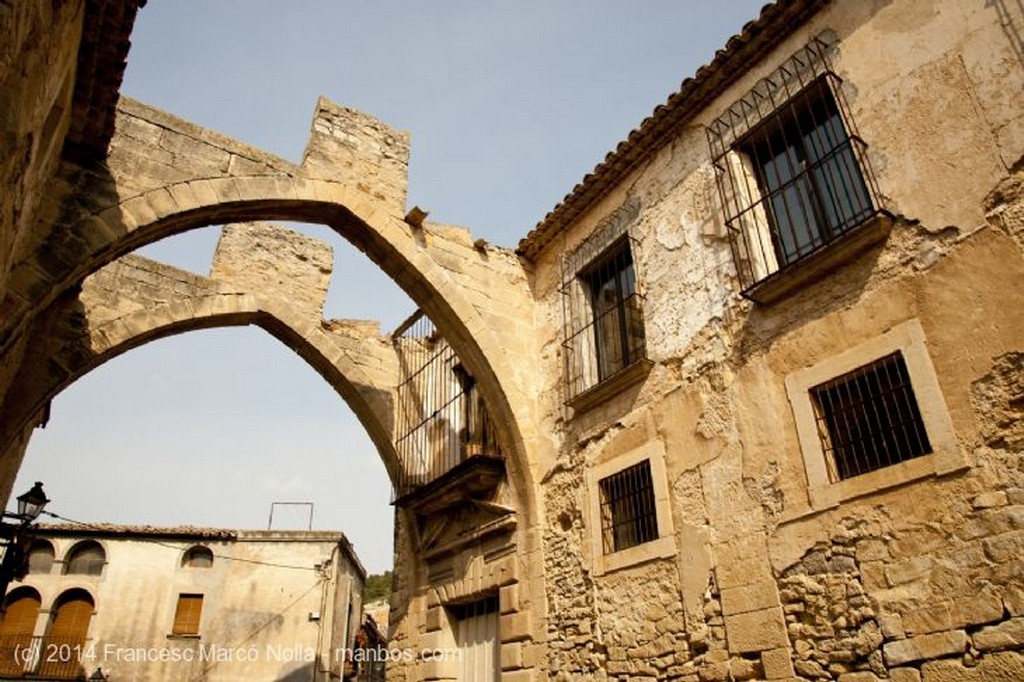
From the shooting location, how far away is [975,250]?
4.10 meters

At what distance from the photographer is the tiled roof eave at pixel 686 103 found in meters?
5.68

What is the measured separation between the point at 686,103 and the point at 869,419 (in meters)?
3.43

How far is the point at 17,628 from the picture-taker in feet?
58.6

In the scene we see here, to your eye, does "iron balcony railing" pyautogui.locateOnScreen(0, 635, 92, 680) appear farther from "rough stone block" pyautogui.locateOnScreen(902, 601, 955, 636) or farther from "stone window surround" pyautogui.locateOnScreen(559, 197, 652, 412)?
"rough stone block" pyautogui.locateOnScreen(902, 601, 955, 636)

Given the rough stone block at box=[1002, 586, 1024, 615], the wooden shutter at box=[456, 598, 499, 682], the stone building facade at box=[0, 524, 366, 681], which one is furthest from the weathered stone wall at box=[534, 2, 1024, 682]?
the stone building facade at box=[0, 524, 366, 681]

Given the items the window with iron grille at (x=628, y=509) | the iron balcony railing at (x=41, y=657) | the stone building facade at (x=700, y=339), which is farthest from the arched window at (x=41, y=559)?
the window with iron grille at (x=628, y=509)

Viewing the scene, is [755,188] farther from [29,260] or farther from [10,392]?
[10,392]

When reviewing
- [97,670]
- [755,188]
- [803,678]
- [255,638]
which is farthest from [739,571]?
[97,670]

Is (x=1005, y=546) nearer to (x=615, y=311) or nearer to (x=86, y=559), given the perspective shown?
(x=615, y=311)

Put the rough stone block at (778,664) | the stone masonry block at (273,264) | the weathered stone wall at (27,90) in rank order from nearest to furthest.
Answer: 1. the weathered stone wall at (27,90)
2. the rough stone block at (778,664)
3. the stone masonry block at (273,264)

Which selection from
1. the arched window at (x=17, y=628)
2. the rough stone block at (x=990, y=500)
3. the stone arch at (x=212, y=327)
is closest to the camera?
the rough stone block at (x=990, y=500)

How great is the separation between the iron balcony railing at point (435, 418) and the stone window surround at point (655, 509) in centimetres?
211

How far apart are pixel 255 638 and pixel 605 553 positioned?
Answer: 15.3 m

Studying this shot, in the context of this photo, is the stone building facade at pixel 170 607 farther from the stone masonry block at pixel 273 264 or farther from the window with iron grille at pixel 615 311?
the window with iron grille at pixel 615 311
